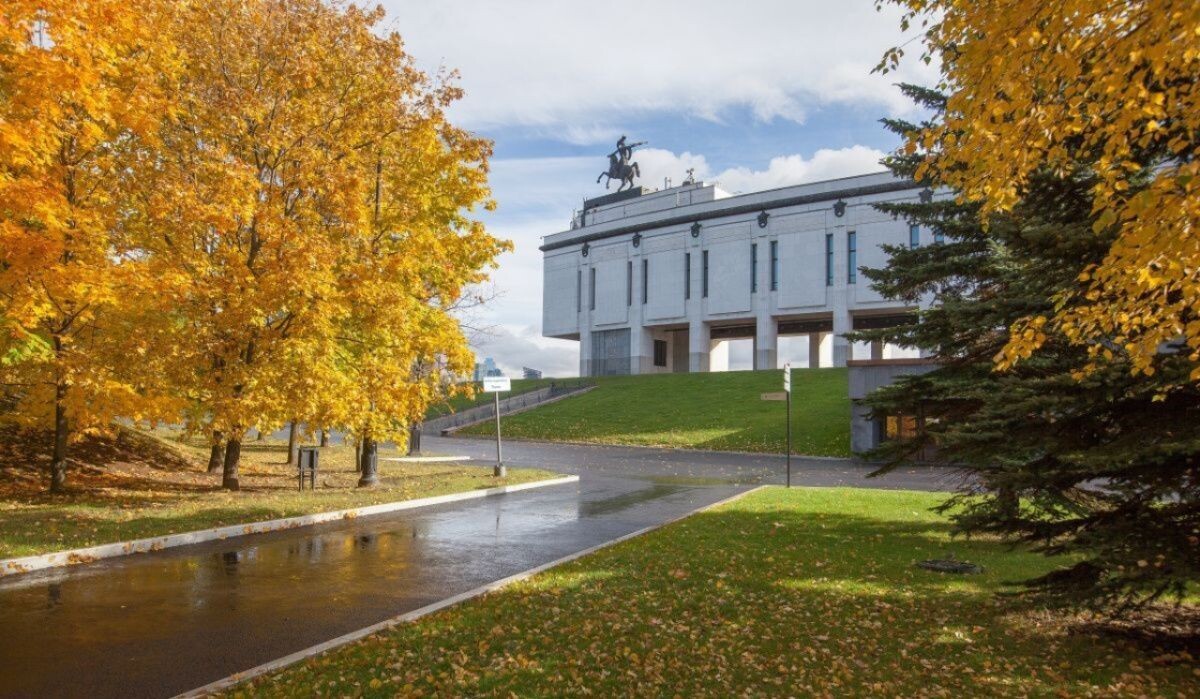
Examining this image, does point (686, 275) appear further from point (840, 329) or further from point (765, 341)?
point (840, 329)

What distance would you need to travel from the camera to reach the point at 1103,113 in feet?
18.3

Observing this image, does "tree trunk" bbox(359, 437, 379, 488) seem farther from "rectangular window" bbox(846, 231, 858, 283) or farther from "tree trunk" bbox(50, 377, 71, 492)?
"rectangular window" bbox(846, 231, 858, 283)

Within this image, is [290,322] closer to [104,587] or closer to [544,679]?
[104,587]

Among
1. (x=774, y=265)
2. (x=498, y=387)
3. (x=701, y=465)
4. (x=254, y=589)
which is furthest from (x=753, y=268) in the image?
(x=254, y=589)

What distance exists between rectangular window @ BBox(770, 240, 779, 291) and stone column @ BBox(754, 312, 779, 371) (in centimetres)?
248

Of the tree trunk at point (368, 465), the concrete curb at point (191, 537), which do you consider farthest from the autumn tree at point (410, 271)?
the concrete curb at point (191, 537)

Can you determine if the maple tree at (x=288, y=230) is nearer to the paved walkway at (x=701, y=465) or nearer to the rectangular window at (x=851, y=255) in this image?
the paved walkway at (x=701, y=465)

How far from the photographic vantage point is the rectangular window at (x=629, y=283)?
71625mm

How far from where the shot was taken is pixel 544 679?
5742 mm

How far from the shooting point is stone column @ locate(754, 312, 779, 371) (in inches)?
2443

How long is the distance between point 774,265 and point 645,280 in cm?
1332

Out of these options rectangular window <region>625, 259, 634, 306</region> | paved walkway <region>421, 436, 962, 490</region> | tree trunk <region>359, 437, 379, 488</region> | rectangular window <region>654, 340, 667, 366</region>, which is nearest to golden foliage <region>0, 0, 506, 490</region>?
tree trunk <region>359, 437, 379, 488</region>

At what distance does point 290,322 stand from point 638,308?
2235 inches

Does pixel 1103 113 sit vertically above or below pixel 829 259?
below
